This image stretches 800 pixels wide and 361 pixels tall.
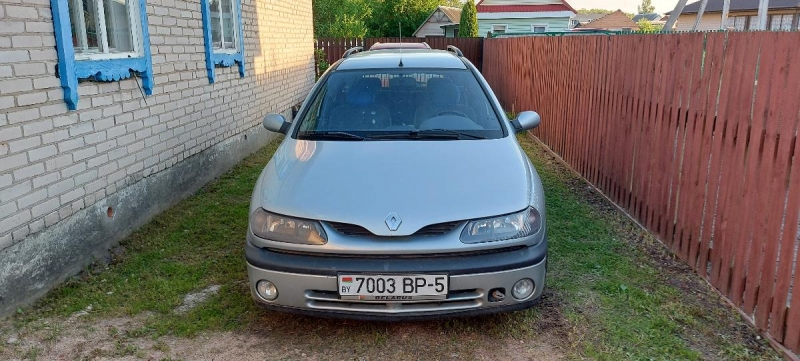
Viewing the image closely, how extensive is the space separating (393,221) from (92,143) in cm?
281

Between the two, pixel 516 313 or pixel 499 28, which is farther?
pixel 499 28

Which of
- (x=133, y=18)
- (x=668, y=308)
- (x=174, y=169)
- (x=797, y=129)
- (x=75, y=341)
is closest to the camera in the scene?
(x=797, y=129)

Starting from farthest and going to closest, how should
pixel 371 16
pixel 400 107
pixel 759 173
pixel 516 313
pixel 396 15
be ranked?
pixel 396 15 < pixel 371 16 < pixel 400 107 < pixel 516 313 < pixel 759 173

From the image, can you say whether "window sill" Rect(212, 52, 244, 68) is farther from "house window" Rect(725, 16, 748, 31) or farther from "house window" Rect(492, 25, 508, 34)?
"house window" Rect(725, 16, 748, 31)

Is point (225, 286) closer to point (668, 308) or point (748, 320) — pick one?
point (668, 308)

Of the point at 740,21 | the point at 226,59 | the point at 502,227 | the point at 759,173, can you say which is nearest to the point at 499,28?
the point at 740,21

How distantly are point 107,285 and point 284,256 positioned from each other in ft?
5.76

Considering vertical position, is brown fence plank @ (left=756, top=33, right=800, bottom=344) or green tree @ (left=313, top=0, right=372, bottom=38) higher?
green tree @ (left=313, top=0, right=372, bottom=38)

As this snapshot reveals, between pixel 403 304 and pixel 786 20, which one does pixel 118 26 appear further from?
pixel 786 20

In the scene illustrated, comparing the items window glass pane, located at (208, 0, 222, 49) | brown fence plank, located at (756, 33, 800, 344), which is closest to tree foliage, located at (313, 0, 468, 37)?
window glass pane, located at (208, 0, 222, 49)

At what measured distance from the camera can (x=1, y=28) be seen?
3328 mm

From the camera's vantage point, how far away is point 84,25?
4.31 m

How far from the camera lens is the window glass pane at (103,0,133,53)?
4688 millimetres

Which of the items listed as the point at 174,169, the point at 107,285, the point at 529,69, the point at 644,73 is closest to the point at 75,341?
the point at 107,285
